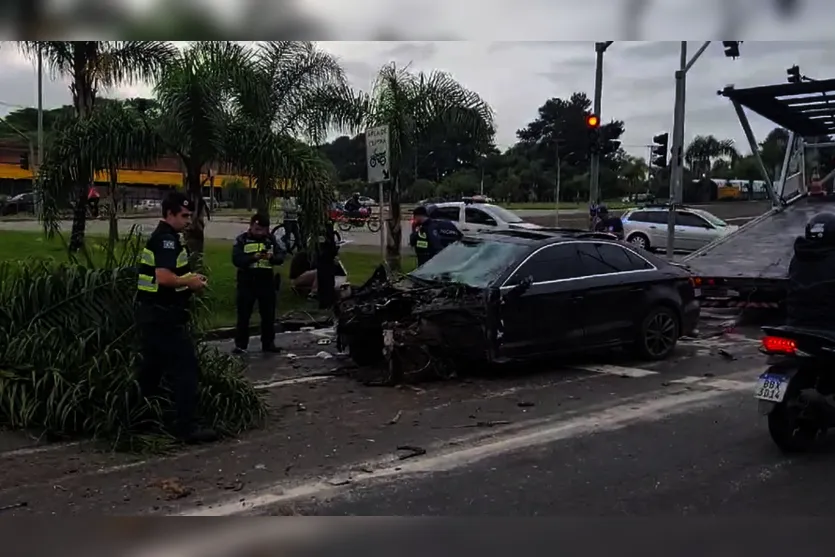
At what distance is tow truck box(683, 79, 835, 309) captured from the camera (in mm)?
11922

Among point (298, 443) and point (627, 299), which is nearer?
point (298, 443)

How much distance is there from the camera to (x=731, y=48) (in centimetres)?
287

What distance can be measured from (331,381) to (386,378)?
0.57 m

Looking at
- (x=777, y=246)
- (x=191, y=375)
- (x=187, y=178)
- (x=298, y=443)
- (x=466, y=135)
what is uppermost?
(x=466, y=135)

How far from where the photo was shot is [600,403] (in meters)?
7.71

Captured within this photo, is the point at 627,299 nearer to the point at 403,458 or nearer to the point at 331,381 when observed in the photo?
the point at 331,381

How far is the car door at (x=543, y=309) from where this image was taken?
864cm

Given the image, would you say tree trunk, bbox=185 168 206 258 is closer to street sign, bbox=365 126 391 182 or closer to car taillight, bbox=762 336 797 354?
street sign, bbox=365 126 391 182

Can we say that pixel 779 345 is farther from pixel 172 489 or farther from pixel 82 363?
pixel 82 363

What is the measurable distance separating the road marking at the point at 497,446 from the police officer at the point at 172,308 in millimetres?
1246

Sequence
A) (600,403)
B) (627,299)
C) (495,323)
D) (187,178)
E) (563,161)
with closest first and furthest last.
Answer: (600,403), (495,323), (627,299), (187,178), (563,161)

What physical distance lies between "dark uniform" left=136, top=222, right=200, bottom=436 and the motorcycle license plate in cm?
412

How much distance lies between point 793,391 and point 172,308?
177 inches

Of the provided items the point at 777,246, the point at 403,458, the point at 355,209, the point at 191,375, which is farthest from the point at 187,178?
the point at 355,209
